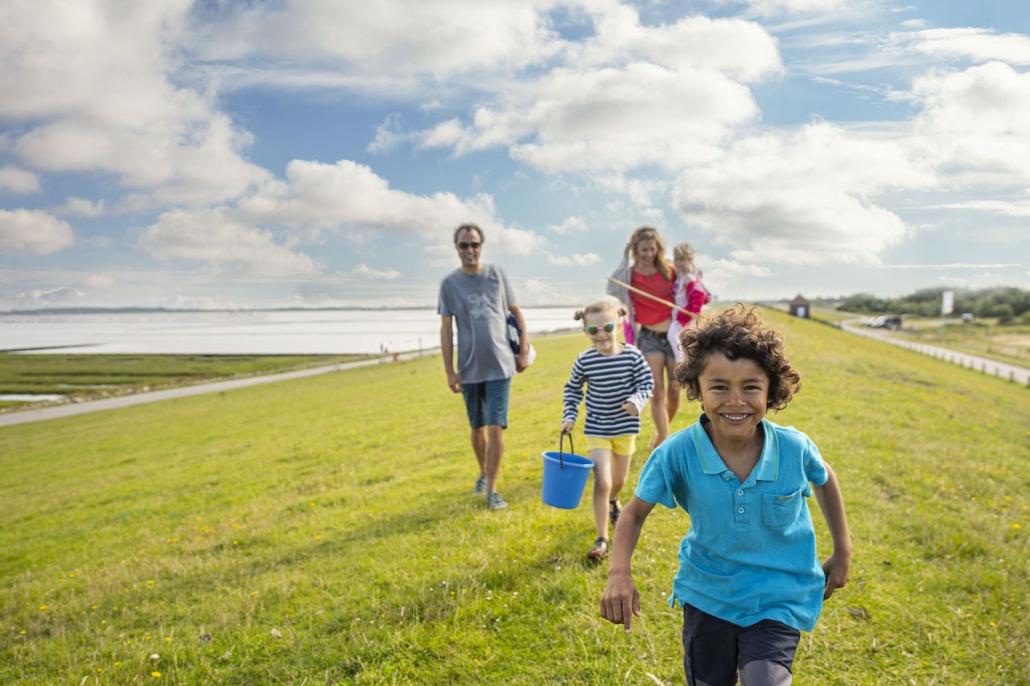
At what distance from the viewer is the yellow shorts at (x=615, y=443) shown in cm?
471

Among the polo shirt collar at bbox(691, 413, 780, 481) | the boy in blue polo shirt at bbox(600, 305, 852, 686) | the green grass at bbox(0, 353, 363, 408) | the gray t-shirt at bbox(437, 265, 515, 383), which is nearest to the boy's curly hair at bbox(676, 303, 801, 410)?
the boy in blue polo shirt at bbox(600, 305, 852, 686)

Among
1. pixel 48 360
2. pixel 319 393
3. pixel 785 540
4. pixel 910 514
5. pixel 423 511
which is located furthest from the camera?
pixel 48 360

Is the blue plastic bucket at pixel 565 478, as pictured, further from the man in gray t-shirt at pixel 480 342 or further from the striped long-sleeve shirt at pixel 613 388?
the man in gray t-shirt at pixel 480 342

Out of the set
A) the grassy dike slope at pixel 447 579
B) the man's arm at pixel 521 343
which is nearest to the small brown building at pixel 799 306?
the grassy dike slope at pixel 447 579

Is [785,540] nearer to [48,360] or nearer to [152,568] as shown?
[152,568]

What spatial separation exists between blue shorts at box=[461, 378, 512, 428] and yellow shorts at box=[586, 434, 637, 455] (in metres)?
1.29

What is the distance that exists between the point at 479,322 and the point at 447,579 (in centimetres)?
236

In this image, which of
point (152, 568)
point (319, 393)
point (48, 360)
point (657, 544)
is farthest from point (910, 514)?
point (48, 360)

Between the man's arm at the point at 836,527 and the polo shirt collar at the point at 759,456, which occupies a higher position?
the polo shirt collar at the point at 759,456

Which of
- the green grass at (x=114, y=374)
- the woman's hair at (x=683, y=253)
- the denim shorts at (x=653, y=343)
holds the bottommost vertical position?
the green grass at (x=114, y=374)

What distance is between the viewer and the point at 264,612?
4418mm

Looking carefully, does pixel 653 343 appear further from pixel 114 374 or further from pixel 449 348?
pixel 114 374

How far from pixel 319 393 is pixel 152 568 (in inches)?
1006

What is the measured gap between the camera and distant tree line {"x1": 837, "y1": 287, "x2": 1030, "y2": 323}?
11631 centimetres
